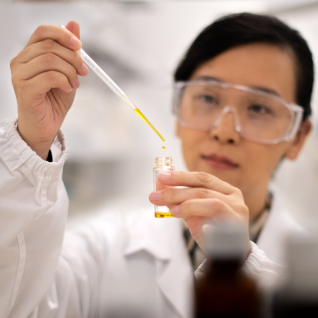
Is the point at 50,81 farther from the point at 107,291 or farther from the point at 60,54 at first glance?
the point at 107,291

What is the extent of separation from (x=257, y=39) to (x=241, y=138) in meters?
0.36

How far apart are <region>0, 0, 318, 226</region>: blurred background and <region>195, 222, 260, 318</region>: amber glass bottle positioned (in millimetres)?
1190

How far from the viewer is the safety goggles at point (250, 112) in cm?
91

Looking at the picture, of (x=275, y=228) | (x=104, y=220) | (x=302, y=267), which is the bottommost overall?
(x=104, y=220)

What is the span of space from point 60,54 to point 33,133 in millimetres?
194

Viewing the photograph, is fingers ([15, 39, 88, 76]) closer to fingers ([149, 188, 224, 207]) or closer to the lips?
fingers ([149, 188, 224, 207])

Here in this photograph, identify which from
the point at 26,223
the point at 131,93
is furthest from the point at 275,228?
the point at 131,93

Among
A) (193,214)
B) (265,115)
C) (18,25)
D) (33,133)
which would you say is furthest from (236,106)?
(18,25)

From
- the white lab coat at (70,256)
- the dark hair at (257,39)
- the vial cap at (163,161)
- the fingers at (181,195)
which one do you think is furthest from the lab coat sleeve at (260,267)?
the dark hair at (257,39)

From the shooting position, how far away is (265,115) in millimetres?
928

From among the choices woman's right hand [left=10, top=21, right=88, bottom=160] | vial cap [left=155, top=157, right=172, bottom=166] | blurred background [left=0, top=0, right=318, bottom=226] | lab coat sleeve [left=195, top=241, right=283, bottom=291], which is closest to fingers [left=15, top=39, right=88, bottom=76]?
woman's right hand [left=10, top=21, right=88, bottom=160]

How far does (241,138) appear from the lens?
0.90 m

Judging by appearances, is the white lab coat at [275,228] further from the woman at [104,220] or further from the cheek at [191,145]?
the cheek at [191,145]

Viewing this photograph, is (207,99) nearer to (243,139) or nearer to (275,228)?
(243,139)
